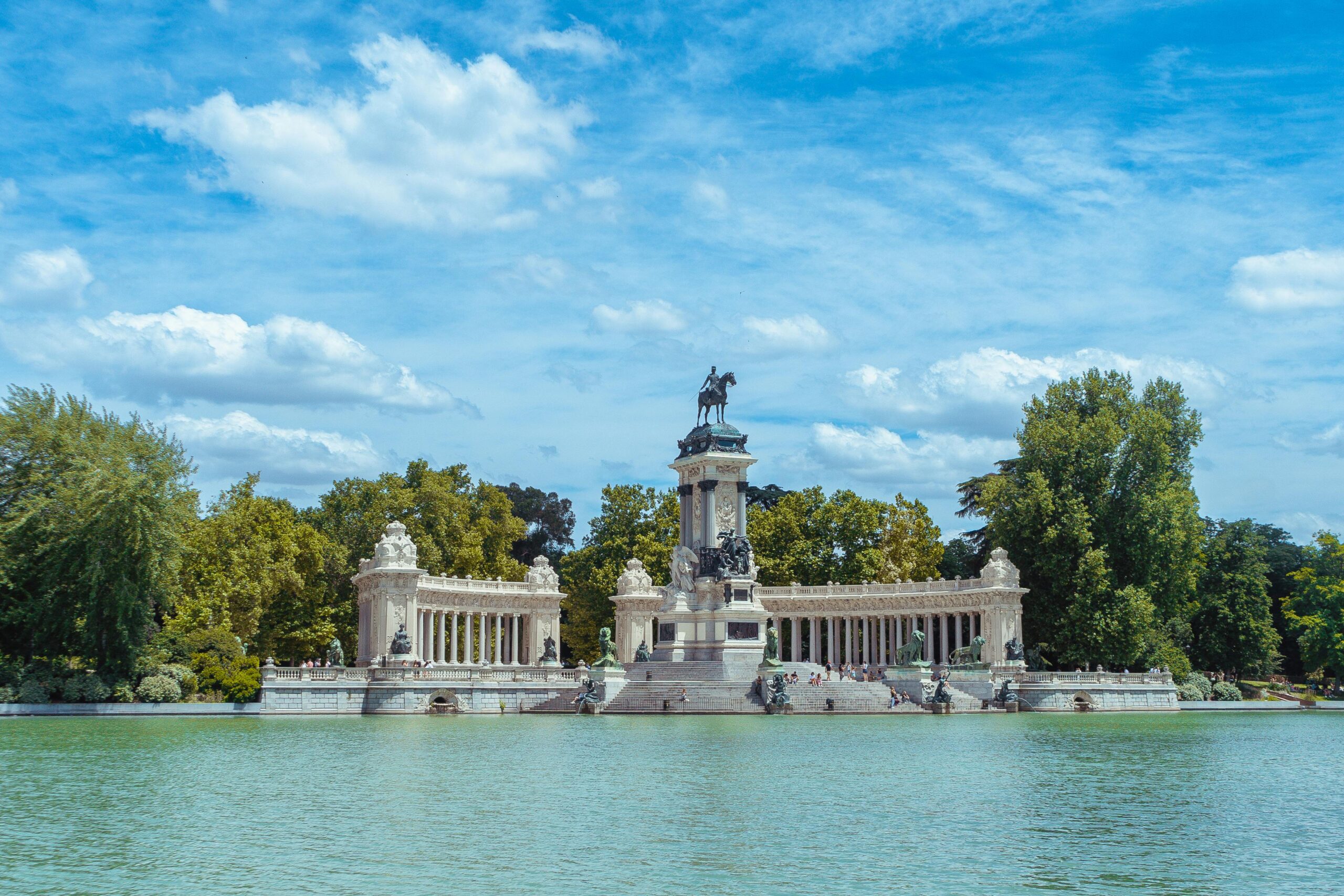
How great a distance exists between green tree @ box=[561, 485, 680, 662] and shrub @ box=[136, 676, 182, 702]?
31382 mm

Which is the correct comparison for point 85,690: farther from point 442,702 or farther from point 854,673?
point 854,673

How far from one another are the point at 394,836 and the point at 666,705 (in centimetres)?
3232

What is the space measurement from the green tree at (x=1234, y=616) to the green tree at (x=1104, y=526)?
626cm

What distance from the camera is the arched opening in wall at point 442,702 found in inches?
1971

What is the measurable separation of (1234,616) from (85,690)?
55496 millimetres

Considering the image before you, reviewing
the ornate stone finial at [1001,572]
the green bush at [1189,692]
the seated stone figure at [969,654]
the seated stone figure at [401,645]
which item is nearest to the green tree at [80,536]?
the seated stone figure at [401,645]

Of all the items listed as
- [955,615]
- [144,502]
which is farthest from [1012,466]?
[144,502]

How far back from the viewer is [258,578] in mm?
65125

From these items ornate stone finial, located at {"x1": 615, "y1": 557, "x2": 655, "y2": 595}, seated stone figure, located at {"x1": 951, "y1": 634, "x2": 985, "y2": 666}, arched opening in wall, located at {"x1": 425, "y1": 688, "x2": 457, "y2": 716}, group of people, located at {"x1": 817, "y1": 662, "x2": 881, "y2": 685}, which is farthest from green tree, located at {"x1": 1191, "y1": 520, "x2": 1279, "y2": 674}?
arched opening in wall, located at {"x1": 425, "y1": 688, "x2": 457, "y2": 716}

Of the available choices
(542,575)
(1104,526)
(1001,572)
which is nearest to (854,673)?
(1001,572)

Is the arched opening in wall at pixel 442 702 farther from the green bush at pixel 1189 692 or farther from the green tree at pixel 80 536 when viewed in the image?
the green bush at pixel 1189 692

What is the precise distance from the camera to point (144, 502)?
47688mm

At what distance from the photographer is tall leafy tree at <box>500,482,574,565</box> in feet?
335

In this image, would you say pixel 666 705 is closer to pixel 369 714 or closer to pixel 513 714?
pixel 513 714
